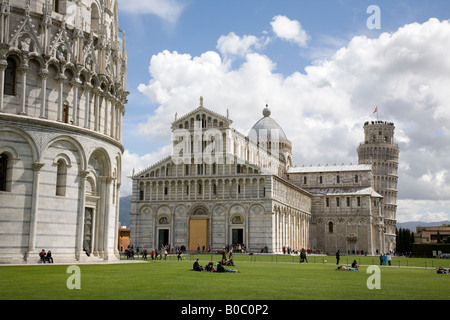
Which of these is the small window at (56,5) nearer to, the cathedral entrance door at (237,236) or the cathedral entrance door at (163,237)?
the cathedral entrance door at (237,236)

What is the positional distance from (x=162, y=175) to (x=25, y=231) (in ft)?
151

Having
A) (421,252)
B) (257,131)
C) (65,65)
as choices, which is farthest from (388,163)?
(65,65)

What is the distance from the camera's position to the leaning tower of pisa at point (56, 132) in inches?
1198

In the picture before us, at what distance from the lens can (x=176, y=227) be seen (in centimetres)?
7506

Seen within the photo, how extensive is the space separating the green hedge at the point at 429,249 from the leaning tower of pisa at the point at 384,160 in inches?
1622

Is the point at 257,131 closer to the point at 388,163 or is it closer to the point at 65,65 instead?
the point at 388,163

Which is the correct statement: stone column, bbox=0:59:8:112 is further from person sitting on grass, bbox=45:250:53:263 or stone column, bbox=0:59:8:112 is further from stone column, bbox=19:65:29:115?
person sitting on grass, bbox=45:250:53:263

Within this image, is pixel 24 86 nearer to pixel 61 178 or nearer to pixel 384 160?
pixel 61 178

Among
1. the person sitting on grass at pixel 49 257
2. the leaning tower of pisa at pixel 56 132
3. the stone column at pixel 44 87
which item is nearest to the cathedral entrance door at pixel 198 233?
the leaning tower of pisa at pixel 56 132

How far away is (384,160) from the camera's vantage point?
119500 millimetres

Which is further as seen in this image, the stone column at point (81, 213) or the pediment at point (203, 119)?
the pediment at point (203, 119)

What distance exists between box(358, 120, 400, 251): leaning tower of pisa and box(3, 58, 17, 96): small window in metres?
97.6

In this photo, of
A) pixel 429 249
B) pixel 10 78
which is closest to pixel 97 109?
pixel 10 78

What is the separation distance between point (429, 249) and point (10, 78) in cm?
6107
